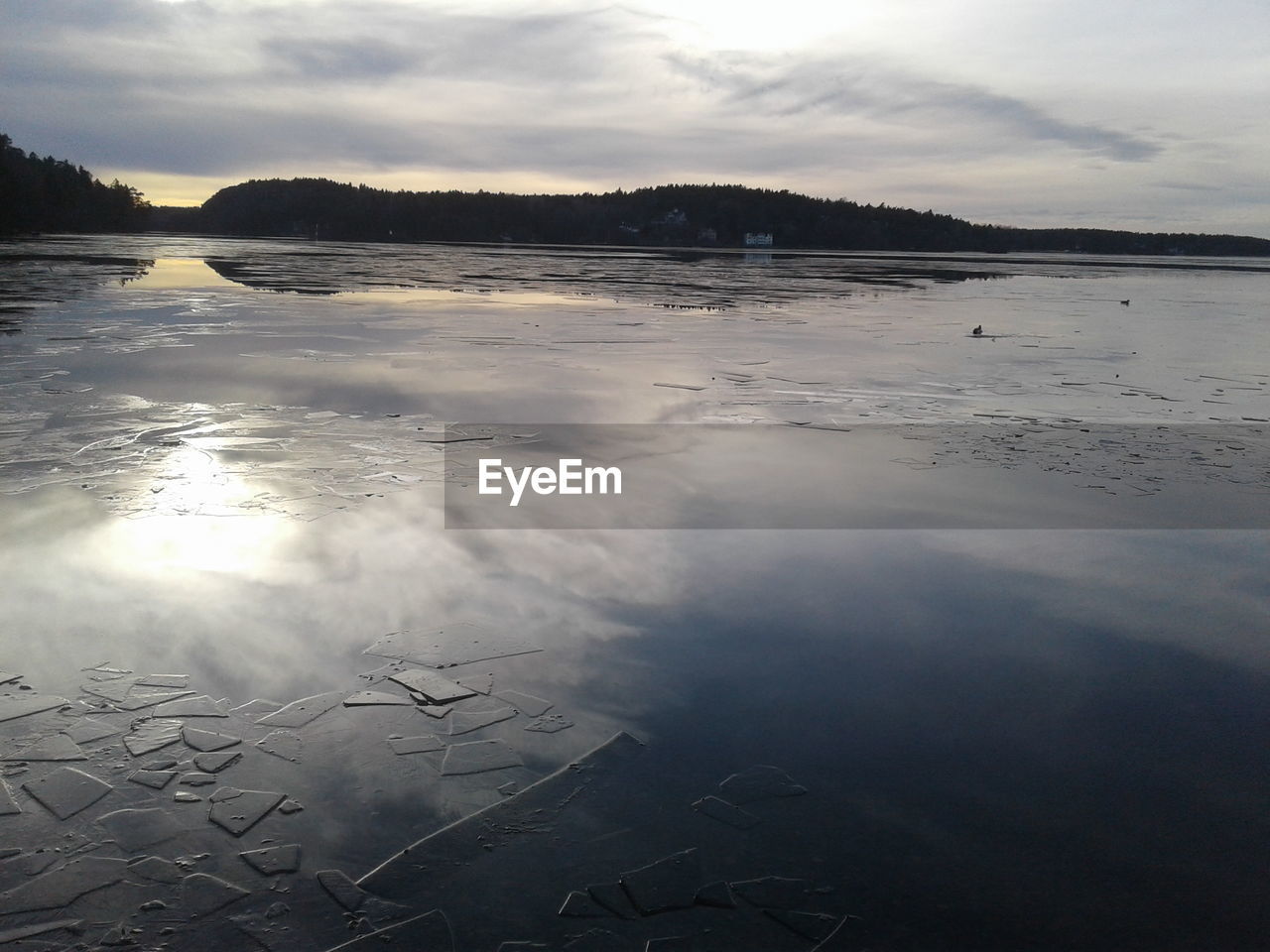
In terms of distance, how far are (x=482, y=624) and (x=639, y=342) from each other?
13.1m

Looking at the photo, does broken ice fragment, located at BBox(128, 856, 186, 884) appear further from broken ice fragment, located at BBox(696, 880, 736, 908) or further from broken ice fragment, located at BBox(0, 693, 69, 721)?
broken ice fragment, located at BBox(696, 880, 736, 908)

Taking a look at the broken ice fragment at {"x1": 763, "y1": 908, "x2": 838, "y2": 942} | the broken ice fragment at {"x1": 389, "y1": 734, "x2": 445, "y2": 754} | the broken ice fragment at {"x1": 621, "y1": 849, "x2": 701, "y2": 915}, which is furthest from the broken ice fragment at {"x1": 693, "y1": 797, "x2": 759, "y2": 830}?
the broken ice fragment at {"x1": 389, "y1": 734, "x2": 445, "y2": 754}

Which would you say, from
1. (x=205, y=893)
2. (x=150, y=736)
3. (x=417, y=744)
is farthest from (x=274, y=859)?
(x=150, y=736)

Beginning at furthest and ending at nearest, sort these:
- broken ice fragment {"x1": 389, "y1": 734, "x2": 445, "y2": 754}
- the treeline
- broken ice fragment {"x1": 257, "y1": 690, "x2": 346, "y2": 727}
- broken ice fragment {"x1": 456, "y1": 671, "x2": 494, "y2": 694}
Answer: the treeline → broken ice fragment {"x1": 456, "y1": 671, "x2": 494, "y2": 694} → broken ice fragment {"x1": 257, "y1": 690, "x2": 346, "y2": 727} → broken ice fragment {"x1": 389, "y1": 734, "x2": 445, "y2": 754}

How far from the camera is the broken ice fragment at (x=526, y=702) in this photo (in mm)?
4484

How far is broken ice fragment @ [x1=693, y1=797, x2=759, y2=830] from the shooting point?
11.9ft

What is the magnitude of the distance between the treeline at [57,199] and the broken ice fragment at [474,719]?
8190 cm

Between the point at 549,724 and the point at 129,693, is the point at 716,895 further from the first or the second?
the point at 129,693

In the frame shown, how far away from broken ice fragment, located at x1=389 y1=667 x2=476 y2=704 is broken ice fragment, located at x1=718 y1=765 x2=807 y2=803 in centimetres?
141

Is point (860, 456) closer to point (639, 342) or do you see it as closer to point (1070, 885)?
point (1070, 885)

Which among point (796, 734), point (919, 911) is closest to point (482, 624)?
point (796, 734)

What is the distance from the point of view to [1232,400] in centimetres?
1347

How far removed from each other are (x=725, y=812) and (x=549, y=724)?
3.36ft

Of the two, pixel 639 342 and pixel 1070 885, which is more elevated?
pixel 639 342
